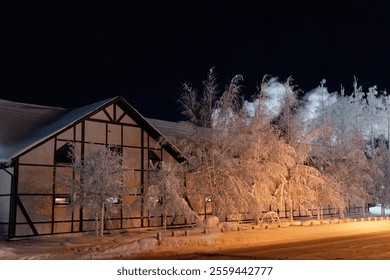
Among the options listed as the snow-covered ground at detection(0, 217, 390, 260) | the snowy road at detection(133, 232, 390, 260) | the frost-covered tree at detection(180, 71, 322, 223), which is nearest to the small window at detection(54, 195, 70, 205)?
the snow-covered ground at detection(0, 217, 390, 260)

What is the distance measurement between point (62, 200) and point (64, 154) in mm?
2310

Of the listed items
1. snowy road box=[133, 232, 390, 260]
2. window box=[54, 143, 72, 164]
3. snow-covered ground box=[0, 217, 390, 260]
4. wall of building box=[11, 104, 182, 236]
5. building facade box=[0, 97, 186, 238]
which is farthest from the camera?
window box=[54, 143, 72, 164]

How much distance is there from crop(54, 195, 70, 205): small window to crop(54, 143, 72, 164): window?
1.75 metres

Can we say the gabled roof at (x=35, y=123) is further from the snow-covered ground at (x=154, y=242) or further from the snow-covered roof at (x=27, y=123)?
the snow-covered ground at (x=154, y=242)

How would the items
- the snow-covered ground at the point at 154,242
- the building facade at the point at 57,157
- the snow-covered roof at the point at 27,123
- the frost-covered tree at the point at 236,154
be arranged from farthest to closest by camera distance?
the frost-covered tree at the point at 236,154, the snow-covered roof at the point at 27,123, the building facade at the point at 57,157, the snow-covered ground at the point at 154,242

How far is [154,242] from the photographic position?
18.4 m

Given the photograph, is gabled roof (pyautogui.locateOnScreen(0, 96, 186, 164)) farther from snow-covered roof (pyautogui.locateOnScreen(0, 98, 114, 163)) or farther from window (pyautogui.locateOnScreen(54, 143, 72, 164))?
window (pyautogui.locateOnScreen(54, 143, 72, 164))

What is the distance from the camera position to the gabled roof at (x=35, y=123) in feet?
75.5

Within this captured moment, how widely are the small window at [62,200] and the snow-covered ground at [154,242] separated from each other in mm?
1648

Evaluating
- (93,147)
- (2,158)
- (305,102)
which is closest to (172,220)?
(93,147)

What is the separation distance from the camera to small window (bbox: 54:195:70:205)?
2329cm

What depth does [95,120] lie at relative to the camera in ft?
83.3

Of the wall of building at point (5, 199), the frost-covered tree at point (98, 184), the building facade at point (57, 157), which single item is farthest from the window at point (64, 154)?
the frost-covered tree at point (98, 184)

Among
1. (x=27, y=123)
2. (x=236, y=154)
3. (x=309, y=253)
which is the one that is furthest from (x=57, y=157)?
(x=309, y=253)
